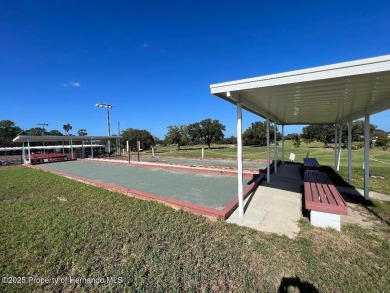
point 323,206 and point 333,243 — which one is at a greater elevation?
point 323,206

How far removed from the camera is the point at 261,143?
55.7 meters

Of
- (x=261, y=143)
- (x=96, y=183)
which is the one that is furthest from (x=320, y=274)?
(x=261, y=143)

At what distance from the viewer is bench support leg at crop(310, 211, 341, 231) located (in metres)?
4.05

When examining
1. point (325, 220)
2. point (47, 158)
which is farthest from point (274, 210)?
point (47, 158)

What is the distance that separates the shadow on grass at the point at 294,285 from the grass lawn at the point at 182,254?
0.04ft

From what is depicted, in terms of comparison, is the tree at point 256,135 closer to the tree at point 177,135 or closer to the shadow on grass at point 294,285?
the tree at point 177,135

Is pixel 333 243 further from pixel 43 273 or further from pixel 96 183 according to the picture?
pixel 96 183

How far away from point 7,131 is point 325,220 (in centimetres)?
7898

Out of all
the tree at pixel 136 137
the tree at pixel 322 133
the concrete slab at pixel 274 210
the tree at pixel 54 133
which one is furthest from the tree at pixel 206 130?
the tree at pixel 54 133

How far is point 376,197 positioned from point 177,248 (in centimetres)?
621

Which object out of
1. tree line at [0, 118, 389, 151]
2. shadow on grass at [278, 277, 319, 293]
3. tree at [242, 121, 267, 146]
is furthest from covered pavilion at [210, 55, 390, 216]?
tree at [242, 121, 267, 146]

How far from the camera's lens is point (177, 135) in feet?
149

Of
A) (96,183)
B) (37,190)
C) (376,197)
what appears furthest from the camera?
(96,183)

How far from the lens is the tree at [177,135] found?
45.1 meters
